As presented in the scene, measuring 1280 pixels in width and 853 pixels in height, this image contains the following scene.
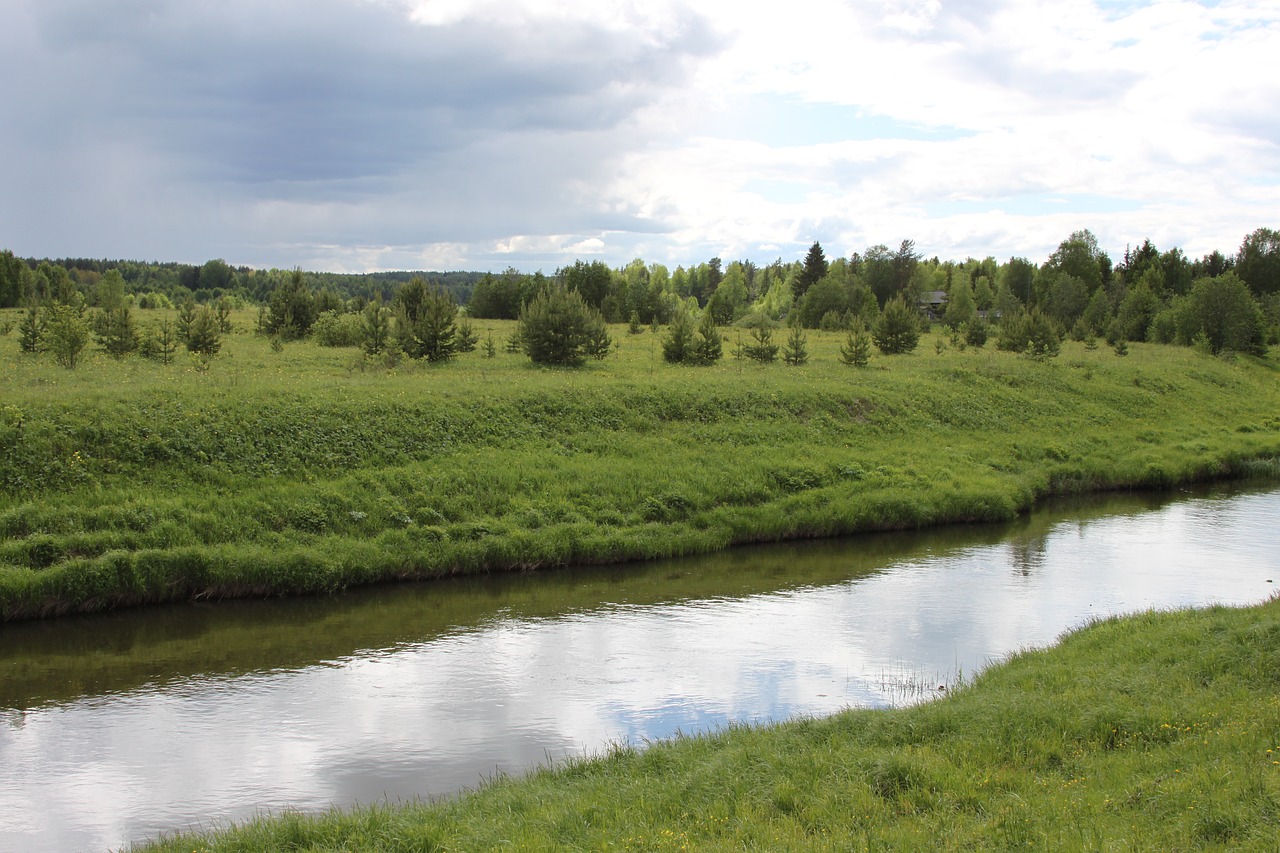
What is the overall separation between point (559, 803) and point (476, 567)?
43.4 ft

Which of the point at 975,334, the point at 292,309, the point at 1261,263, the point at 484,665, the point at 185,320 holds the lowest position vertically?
the point at 484,665

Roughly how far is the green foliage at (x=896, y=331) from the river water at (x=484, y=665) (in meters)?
32.1

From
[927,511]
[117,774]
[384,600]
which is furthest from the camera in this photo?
[927,511]

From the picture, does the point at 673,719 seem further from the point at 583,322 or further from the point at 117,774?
the point at 583,322

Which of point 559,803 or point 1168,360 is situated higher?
point 1168,360

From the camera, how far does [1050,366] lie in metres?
50.2

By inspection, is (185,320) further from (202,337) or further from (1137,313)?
(1137,313)

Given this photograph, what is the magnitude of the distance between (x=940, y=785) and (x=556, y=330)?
112ft

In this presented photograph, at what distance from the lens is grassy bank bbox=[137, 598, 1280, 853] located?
7.37m

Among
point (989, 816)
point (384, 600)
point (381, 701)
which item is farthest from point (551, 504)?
point (989, 816)

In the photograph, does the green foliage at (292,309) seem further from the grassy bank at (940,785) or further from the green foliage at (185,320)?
the grassy bank at (940,785)

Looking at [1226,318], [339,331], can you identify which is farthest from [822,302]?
[339,331]

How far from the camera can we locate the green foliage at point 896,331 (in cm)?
5562

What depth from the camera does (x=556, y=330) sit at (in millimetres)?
41188
